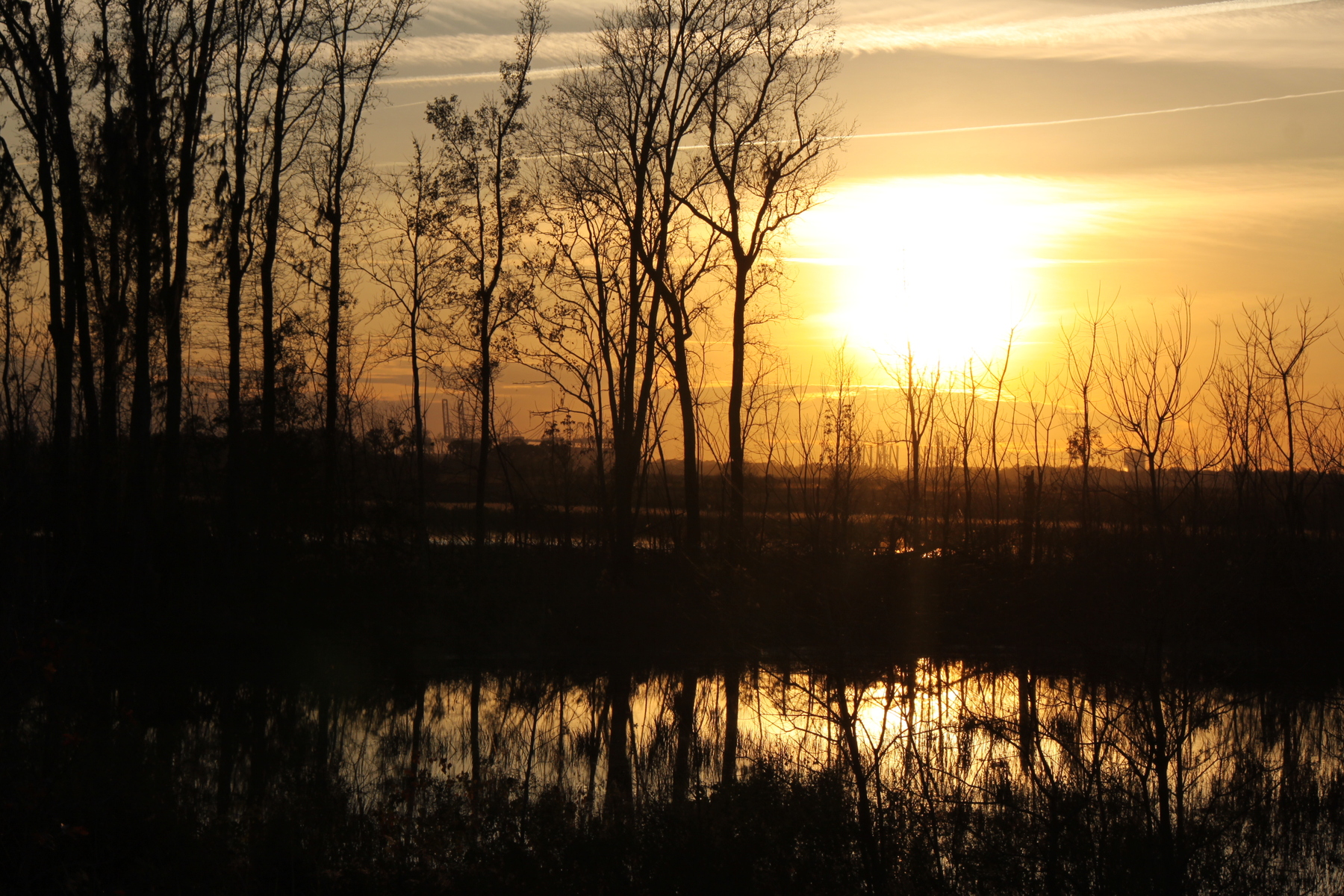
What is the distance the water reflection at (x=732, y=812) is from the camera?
7969 mm

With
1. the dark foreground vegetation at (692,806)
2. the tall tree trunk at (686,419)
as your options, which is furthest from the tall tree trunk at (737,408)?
the dark foreground vegetation at (692,806)

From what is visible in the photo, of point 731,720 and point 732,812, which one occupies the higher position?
point 732,812

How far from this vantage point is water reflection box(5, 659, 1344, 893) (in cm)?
797

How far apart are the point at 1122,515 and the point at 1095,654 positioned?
49.4 feet

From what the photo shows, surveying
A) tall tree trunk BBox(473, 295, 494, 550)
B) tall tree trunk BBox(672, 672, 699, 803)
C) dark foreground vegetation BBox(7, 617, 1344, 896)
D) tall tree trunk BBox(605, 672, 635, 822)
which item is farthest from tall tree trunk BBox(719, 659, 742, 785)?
tall tree trunk BBox(473, 295, 494, 550)

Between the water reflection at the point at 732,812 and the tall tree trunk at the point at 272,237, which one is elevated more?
the tall tree trunk at the point at 272,237

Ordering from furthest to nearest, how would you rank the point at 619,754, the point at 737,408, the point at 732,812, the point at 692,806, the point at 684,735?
the point at 737,408, the point at 684,735, the point at 619,754, the point at 692,806, the point at 732,812

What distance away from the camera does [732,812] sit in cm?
909

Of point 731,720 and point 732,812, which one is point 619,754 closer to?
point 731,720

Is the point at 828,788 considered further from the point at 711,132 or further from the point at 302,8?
the point at 302,8

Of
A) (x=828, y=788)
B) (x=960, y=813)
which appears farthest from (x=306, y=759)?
(x=960, y=813)

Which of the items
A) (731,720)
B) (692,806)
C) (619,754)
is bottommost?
(731,720)

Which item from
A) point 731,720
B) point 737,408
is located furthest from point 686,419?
point 731,720

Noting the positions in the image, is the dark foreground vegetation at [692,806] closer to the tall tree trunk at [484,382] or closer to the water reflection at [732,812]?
the water reflection at [732,812]
